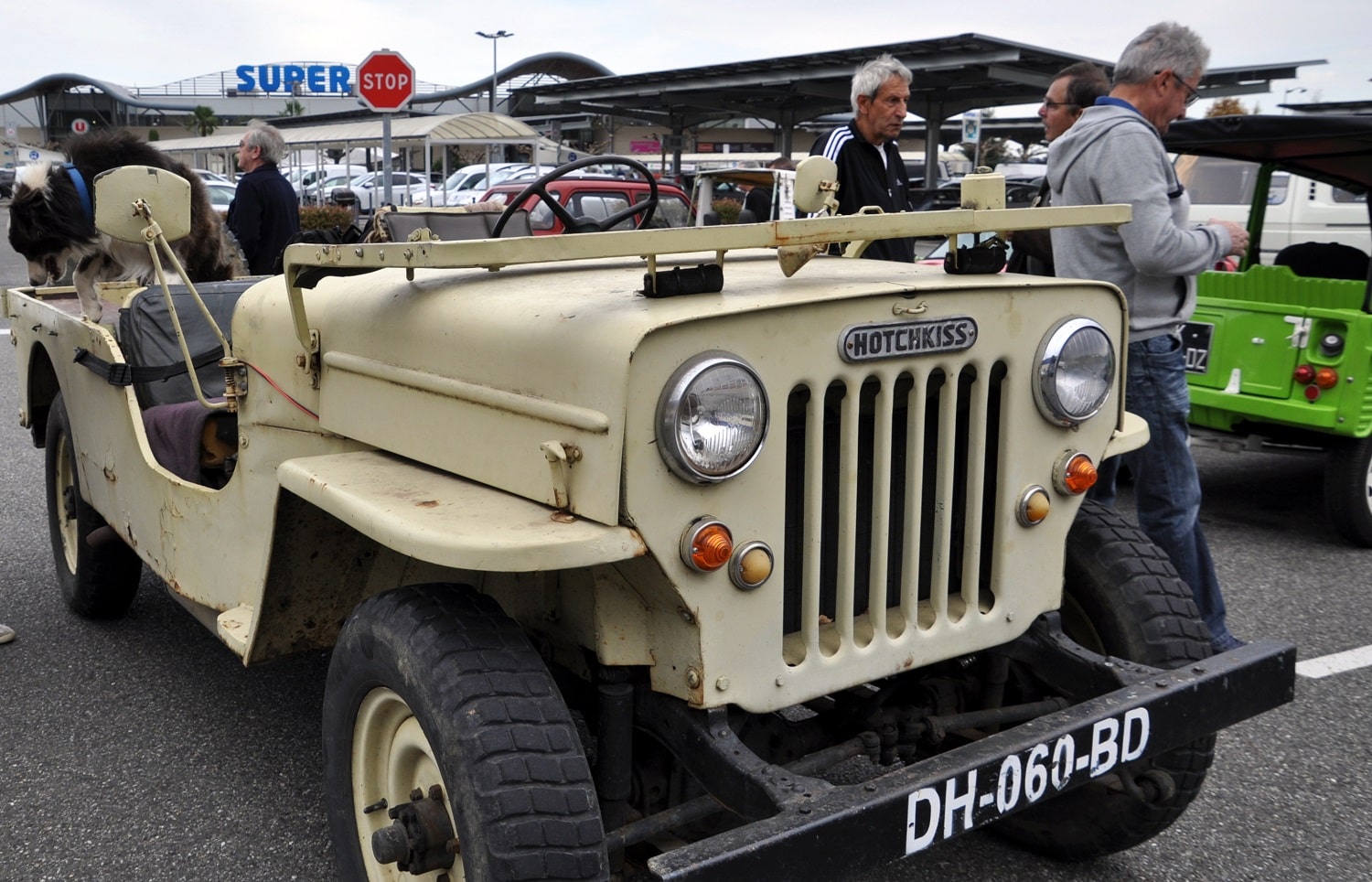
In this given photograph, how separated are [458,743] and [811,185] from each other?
6.86 ft

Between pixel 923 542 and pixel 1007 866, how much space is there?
0.98 m

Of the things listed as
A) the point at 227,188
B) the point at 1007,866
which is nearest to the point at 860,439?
the point at 1007,866

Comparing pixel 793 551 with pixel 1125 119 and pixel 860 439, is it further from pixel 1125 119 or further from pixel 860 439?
pixel 1125 119

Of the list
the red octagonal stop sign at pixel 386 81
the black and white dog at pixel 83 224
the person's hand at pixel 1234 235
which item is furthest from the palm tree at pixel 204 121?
the person's hand at pixel 1234 235

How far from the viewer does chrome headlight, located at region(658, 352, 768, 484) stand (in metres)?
1.92

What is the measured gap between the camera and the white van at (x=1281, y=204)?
902cm

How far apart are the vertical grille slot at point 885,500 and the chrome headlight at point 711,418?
0.14 meters

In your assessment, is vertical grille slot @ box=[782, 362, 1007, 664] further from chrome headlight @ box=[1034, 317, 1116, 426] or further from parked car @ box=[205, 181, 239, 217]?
parked car @ box=[205, 181, 239, 217]

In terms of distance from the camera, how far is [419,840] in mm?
2086

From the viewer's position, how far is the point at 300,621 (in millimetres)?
2762

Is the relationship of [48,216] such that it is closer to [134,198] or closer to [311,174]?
[134,198]

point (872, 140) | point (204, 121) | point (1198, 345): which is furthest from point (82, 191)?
point (204, 121)

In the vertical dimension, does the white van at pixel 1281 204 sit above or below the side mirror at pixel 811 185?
below

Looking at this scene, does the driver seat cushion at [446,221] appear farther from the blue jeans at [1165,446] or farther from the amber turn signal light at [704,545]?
the amber turn signal light at [704,545]
